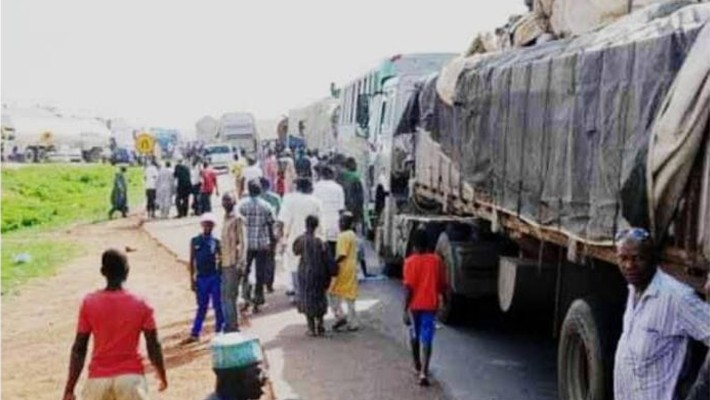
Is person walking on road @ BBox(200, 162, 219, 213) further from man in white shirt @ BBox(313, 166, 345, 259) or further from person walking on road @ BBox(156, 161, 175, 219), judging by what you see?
man in white shirt @ BBox(313, 166, 345, 259)

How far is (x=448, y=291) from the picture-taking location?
12039 mm

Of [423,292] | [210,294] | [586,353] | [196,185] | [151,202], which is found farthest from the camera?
[151,202]

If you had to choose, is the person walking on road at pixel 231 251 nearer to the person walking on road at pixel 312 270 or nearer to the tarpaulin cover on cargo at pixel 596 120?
the person walking on road at pixel 312 270

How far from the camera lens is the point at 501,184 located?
958cm

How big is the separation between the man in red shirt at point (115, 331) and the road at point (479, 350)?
306cm

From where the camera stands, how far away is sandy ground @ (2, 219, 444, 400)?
31.6 feet

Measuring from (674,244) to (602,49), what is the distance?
167 cm

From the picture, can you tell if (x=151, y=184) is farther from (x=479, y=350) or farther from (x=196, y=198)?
(x=479, y=350)

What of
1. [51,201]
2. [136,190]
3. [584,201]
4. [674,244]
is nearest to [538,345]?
[584,201]

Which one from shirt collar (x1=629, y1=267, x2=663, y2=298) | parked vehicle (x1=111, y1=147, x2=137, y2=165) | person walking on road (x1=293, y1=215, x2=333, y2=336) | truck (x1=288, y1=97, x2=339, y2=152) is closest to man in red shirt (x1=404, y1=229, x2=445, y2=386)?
person walking on road (x1=293, y1=215, x2=333, y2=336)

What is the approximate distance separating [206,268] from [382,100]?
6899mm

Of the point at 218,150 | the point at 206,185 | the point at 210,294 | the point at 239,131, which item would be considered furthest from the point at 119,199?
the point at 239,131

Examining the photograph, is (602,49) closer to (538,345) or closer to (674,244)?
(674,244)

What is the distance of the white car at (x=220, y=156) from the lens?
4634 cm
